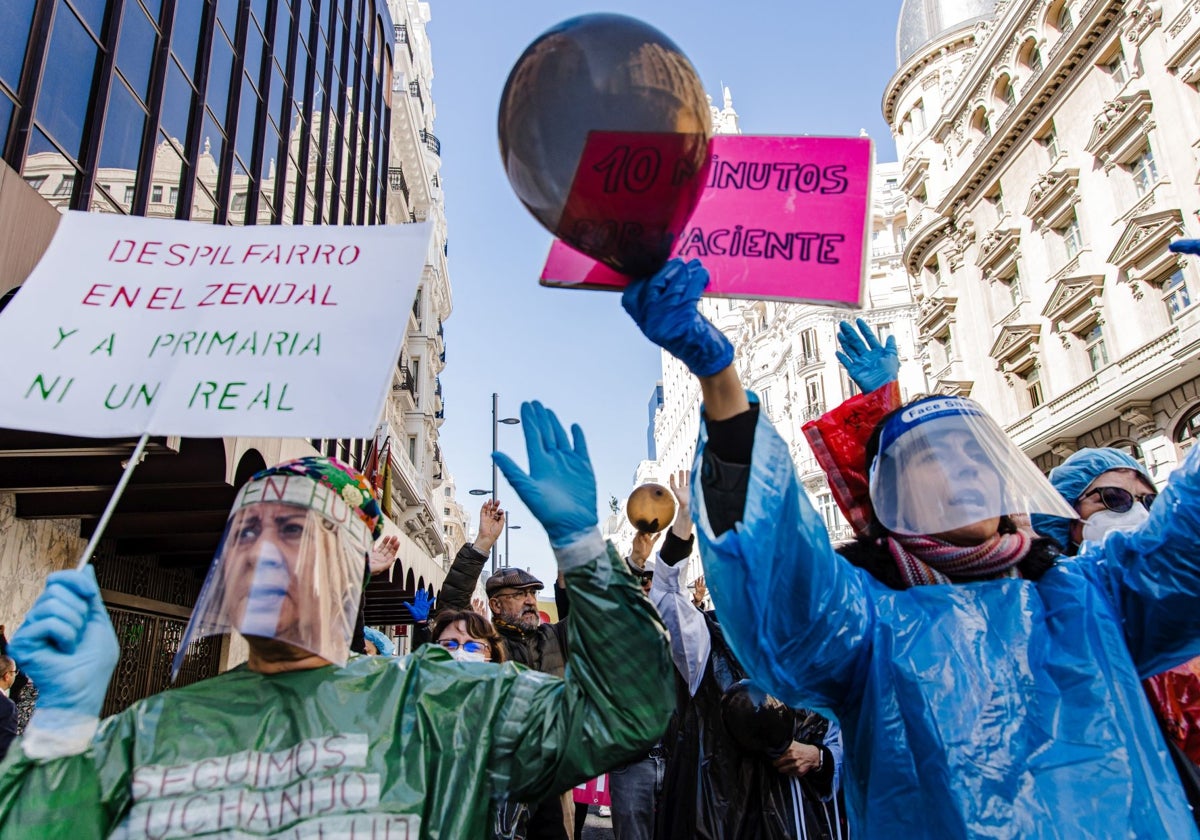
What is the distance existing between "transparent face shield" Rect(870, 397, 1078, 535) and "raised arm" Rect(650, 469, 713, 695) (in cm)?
160

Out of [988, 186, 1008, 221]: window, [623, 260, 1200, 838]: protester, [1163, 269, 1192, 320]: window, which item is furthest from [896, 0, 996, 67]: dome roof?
[623, 260, 1200, 838]: protester

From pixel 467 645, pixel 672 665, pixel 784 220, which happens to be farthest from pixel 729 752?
pixel 784 220

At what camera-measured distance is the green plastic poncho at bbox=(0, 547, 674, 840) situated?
1.50 metres

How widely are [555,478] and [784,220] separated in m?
1.20

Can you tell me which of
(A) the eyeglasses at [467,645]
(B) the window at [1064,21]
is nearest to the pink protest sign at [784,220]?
(A) the eyeglasses at [467,645]

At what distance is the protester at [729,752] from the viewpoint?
326 centimetres

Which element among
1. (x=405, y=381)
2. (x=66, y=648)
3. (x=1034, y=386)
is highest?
(x=405, y=381)

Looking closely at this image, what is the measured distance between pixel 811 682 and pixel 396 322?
128 centimetres

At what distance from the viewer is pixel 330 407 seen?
6.16 feet

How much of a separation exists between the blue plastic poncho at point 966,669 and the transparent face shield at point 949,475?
16 cm

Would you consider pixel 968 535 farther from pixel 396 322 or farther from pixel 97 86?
pixel 97 86

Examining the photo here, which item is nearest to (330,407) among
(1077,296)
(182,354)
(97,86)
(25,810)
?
(182,354)

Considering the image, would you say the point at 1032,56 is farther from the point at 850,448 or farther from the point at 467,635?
the point at 850,448

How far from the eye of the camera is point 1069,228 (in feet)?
71.2
